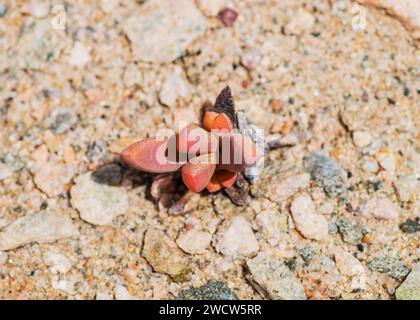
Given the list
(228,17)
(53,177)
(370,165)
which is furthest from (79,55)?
(370,165)

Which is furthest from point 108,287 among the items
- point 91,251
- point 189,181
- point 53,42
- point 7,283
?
point 53,42

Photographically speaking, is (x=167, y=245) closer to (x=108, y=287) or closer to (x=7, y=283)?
(x=108, y=287)

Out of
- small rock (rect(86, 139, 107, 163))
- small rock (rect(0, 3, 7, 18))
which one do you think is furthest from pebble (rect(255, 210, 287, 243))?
small rock (rect(0, 3, 7, 18))

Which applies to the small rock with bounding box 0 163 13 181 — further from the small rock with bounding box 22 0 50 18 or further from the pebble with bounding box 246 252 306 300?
the pebble with bounding box 246 252 306 300

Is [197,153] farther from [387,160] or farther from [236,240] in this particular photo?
[387,160]

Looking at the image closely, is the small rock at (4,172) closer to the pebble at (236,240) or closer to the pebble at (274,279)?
the pebble at (236,240)

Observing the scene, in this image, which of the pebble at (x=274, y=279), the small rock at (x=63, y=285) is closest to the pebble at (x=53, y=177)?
the small rock at (x=63, y=285)
